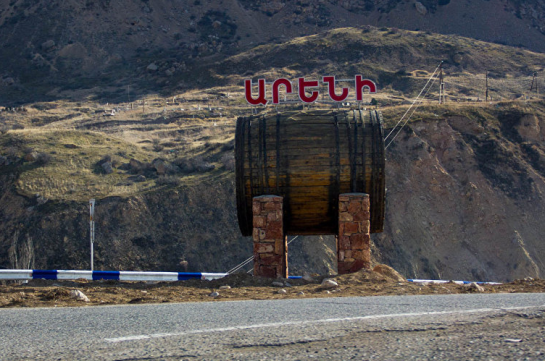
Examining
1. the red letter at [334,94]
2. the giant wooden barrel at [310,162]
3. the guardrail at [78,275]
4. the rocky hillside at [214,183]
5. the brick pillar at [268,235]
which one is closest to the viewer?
the brick pillar at [268,235]

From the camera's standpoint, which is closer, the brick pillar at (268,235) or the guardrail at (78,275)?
the brick pillar at (268,235)

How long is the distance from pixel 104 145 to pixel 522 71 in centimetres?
4122

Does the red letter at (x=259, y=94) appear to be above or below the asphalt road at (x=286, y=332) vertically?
above

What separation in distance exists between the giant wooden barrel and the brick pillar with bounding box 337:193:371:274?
0.34 meters

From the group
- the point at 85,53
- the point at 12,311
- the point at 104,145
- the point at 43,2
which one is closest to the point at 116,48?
the point at 85,53

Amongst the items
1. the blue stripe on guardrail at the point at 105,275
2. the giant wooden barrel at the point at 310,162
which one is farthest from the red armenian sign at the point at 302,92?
the blue stripe on guardrail at the point at 105,275

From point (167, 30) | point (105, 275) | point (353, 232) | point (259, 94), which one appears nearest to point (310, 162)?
point (353, 232)

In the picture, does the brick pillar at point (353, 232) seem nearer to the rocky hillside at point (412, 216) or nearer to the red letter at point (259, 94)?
the red letter at point (259, 94)

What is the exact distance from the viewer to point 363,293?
34.1 feet

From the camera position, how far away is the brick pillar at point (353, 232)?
13.0 metres

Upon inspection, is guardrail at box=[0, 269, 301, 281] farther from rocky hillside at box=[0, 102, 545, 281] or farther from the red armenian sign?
rocky hillside at box=[0, 102, 545, 281]

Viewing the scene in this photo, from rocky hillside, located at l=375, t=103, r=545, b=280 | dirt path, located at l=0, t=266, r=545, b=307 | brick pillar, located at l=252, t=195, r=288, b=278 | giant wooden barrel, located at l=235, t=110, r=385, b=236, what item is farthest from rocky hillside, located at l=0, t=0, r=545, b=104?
dirt path, located at l=0, t=266, r=545, b=307

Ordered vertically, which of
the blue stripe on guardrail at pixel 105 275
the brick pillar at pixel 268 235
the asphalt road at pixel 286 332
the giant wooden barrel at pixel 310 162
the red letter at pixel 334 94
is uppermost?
the red letter at pixel 334 94

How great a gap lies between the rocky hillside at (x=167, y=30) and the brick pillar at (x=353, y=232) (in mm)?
48556
